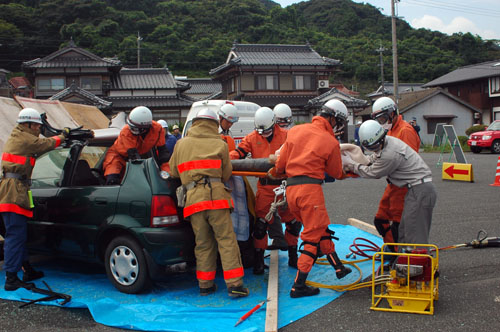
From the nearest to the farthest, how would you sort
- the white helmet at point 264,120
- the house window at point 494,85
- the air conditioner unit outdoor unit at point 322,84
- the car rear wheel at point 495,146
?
the white helmet at point 264,120 < the car rear wheel at point 495,146 < the house window at point 494,85 < the air conditioner unit outdoor unit at point 322,84

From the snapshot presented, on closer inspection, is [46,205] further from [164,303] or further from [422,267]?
[422,267]

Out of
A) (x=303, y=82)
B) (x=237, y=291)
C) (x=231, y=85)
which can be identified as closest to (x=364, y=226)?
(x=237, y=291)

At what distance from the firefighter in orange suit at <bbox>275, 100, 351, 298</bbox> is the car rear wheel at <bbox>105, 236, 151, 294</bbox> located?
1.52 metres

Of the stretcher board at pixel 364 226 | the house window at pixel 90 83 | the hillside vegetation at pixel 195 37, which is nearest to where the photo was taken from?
the stretcher board at pixel 364 226

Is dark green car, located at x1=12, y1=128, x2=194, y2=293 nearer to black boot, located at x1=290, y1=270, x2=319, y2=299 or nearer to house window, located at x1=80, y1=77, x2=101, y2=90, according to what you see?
black boot, located at x1=290, y1=270, x2=319, y2=299

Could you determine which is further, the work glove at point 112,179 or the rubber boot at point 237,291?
the work glove at point 112,179

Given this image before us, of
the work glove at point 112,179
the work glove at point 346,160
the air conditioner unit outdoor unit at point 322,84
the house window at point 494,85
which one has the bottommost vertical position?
the work glove at point 112,179

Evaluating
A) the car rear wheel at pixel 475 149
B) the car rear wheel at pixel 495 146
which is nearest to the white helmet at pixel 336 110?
the car rear wheel at pixel 495 146

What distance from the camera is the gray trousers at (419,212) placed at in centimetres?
446

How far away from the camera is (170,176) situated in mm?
4574

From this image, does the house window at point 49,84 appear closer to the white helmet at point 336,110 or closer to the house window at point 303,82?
the house window at point 303,82

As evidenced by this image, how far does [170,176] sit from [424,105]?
36297 millimetres

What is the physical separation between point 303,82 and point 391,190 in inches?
1352

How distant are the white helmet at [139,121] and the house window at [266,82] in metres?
32.2
